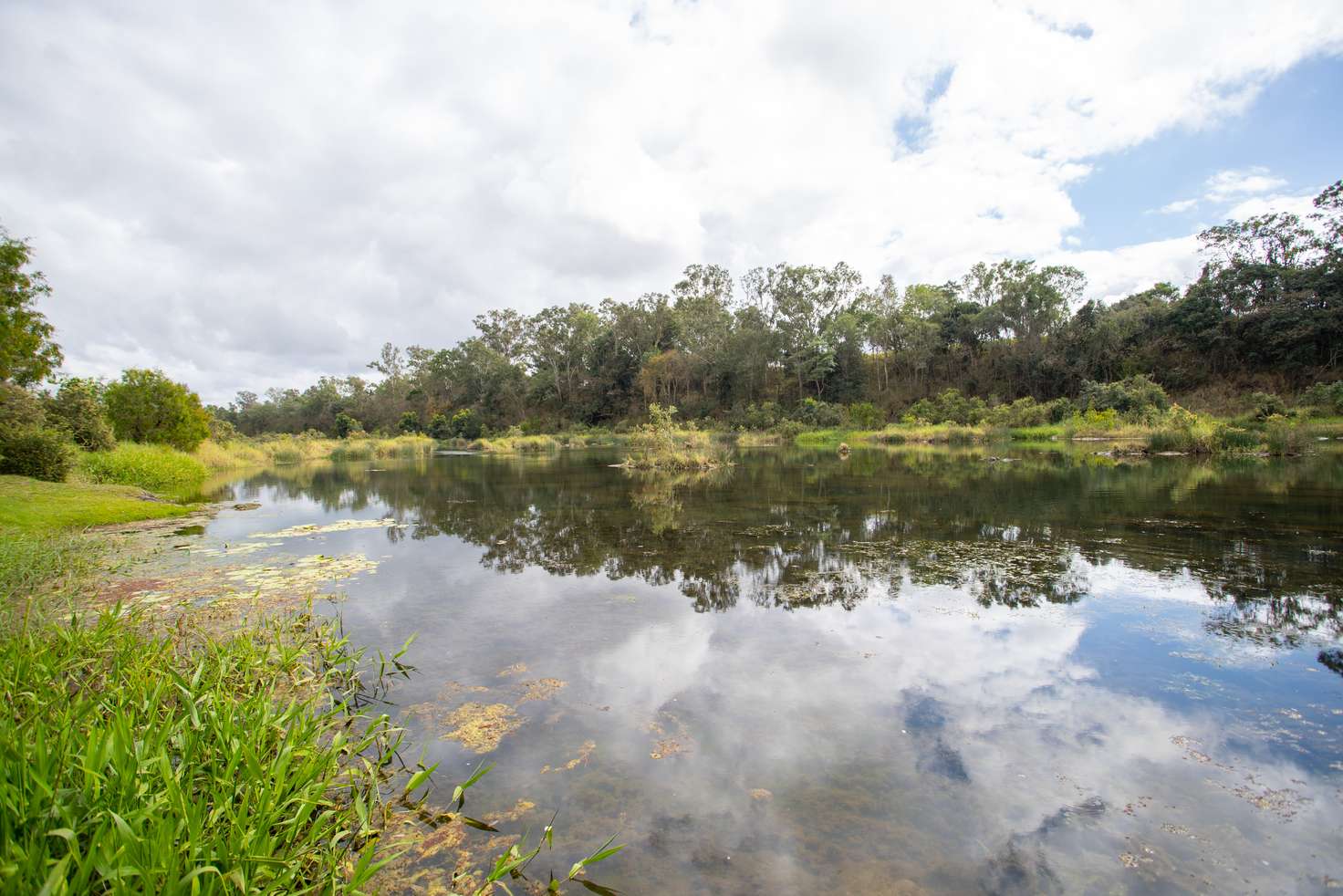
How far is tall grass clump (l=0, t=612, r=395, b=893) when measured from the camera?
1879mm

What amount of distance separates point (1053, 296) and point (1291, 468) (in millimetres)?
32526

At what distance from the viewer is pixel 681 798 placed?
3.32 metres

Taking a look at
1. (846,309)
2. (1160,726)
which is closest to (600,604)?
(1160,726)

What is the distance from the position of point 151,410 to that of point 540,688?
29482 millimetres

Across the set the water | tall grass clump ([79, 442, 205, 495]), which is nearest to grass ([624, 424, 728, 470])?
the water

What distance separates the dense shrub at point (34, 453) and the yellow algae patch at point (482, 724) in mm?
15416

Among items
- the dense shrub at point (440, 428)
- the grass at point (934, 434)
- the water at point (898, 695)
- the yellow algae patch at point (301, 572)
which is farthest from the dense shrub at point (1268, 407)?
the dense shrub at point (440, 428)

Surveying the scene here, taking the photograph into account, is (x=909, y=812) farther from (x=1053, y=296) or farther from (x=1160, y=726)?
(x=1053, y=296)

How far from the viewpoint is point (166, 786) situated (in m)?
2.27

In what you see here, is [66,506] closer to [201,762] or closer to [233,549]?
[233,549]

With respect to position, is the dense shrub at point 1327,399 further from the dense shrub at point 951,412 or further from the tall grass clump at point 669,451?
the tall grass clump at point 669,451

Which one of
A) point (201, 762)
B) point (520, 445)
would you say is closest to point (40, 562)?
point (201, 762)

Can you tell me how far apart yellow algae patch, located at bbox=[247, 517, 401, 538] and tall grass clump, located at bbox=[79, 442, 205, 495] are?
8.73 m

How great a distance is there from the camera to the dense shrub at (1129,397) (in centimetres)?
3183
